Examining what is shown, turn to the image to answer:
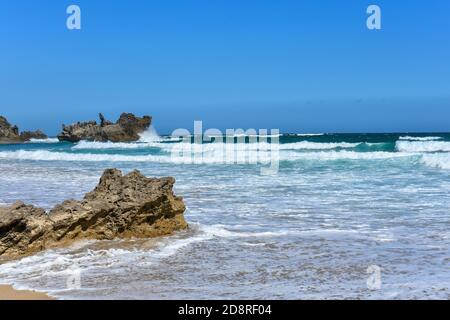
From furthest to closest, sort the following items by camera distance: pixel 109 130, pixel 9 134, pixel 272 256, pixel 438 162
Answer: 1. pixel 9 134
2. pixel 109 130
3. pixel 438 162
4. pixel 272 256

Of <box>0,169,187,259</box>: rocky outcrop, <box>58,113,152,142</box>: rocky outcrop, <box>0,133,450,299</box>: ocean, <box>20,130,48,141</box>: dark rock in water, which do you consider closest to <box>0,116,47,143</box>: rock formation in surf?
<box>20,130,48,141</box>: dark rock in water

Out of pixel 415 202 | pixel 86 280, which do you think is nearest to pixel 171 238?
pixel 86 280

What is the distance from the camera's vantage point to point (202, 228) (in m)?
7.36

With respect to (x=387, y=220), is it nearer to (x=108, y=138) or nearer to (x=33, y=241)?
(x=33, y=241)

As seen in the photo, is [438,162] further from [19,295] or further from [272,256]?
[19,295]

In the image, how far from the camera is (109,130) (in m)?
59.4

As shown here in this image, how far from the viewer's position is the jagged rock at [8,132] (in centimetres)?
6684

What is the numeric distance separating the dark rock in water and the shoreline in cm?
7017

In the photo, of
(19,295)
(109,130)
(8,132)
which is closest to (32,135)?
(8,132)

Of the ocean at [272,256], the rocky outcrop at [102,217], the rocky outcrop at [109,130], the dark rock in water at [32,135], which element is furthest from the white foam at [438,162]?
the dark rock in water at [32,135]

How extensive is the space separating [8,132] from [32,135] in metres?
6.96

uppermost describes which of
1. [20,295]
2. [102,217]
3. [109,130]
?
[109,130]

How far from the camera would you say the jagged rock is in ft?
219

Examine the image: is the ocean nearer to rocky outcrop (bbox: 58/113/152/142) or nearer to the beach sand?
the beach sand
